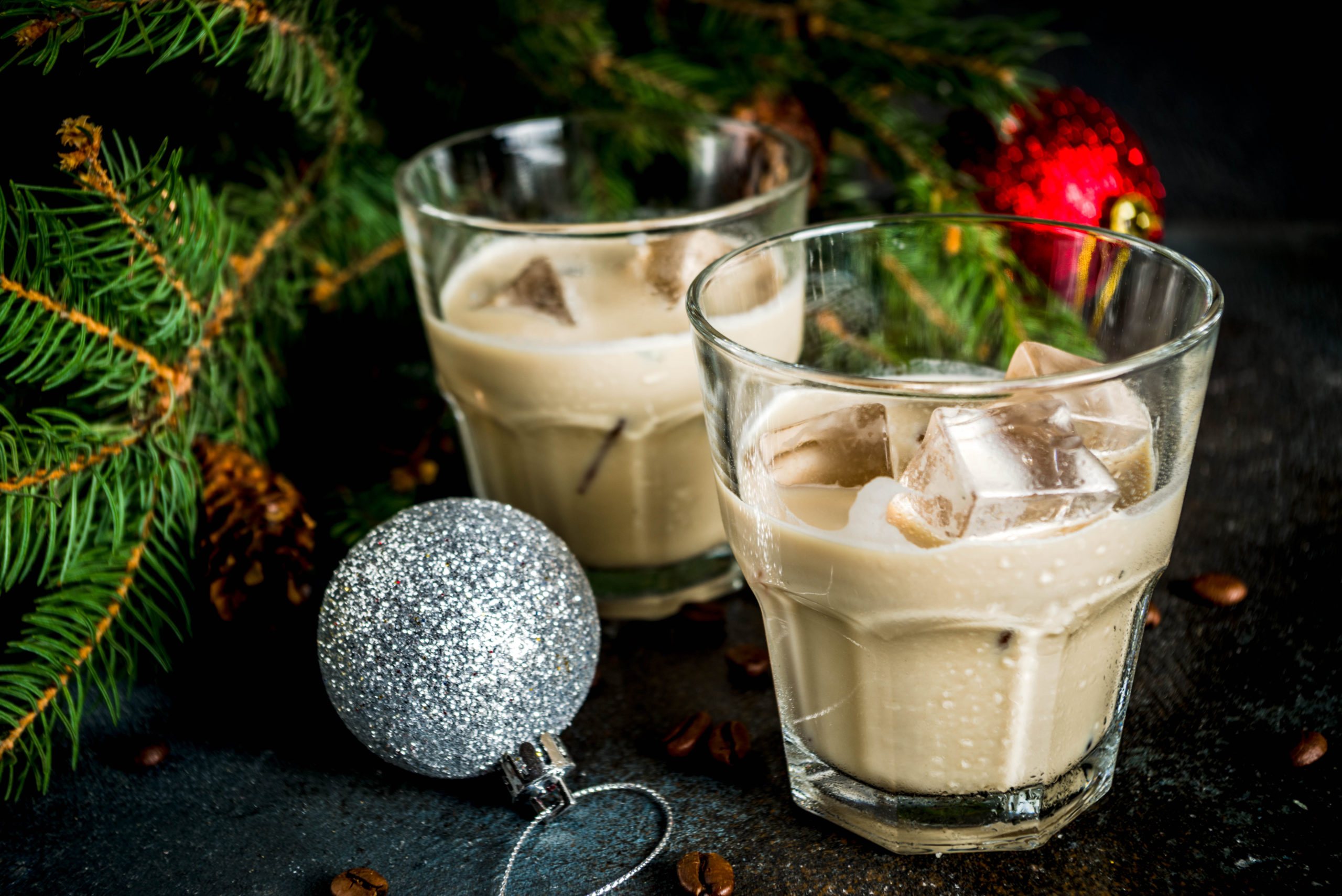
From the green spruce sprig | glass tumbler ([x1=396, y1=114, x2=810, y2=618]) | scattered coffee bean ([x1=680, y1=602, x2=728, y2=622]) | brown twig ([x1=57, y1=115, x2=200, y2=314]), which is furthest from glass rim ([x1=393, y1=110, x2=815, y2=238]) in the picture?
scattered coffee bean ([x1=680, y1=602, x2=728, y2=622])

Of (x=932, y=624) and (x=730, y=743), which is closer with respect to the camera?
(x=932, y=624)

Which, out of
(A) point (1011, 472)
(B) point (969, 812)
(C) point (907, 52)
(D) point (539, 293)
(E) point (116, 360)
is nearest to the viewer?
(A) point (1011, 472)

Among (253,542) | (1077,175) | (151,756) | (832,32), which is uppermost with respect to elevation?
(832,32)

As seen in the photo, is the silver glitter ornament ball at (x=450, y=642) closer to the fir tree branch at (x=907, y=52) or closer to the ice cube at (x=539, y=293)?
the ice cube at (x=539, y=293)

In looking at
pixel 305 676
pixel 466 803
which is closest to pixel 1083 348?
pixel 466 803

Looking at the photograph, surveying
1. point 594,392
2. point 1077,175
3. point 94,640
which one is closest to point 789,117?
point 1077,175

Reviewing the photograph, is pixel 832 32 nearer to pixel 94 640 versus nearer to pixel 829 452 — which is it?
pixel 829 452

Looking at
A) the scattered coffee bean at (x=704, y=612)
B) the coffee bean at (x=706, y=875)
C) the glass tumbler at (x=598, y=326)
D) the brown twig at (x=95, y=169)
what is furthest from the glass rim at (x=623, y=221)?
Result: the coffee bean at (x=706, y=875)
